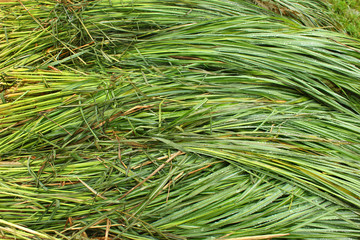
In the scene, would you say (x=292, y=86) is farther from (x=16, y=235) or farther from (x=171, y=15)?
(x=16, y=235)

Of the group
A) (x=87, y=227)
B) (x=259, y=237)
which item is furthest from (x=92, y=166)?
(x=259, y=237)

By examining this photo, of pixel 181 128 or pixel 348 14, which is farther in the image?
pixel 348 14

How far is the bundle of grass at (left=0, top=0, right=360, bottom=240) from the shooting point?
143 centimetres

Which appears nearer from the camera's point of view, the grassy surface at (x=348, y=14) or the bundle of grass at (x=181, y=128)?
the bundle of grass at (x=181, y=128)

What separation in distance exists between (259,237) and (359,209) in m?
0.57

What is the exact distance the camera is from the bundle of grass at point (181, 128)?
56.2 inches

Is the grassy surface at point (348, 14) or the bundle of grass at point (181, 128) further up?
the grassy surface at point (348, 14)

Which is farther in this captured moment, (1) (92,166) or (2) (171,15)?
(2) (171,15)

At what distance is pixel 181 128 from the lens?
5.21 ft

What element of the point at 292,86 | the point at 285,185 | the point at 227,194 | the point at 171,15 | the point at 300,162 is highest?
the point at 171,15

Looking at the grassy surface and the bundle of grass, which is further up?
the grassy surface

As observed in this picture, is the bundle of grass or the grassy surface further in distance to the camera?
the grassy surface

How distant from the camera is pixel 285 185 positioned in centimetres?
148

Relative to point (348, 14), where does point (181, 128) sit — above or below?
below
